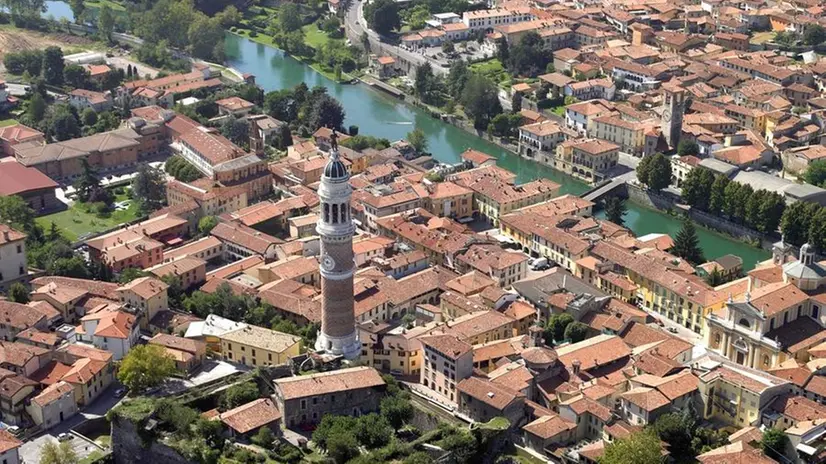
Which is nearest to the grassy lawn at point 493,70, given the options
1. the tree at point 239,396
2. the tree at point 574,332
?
the tree at point 574,332

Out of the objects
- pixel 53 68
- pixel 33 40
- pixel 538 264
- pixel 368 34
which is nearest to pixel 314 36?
pixel 368 34

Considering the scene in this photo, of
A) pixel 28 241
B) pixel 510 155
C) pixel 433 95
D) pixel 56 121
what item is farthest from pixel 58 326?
pixel 433 95

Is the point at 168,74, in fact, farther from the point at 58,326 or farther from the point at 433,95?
the point at 58,326

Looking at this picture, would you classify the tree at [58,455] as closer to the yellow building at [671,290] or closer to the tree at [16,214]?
the tree at [16,214]

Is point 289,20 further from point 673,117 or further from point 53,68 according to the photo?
point 673,117

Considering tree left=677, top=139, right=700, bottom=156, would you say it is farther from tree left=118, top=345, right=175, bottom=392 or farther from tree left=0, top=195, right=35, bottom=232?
tree left=118, top=345, right=175, bottom=392

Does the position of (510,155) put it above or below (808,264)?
below
